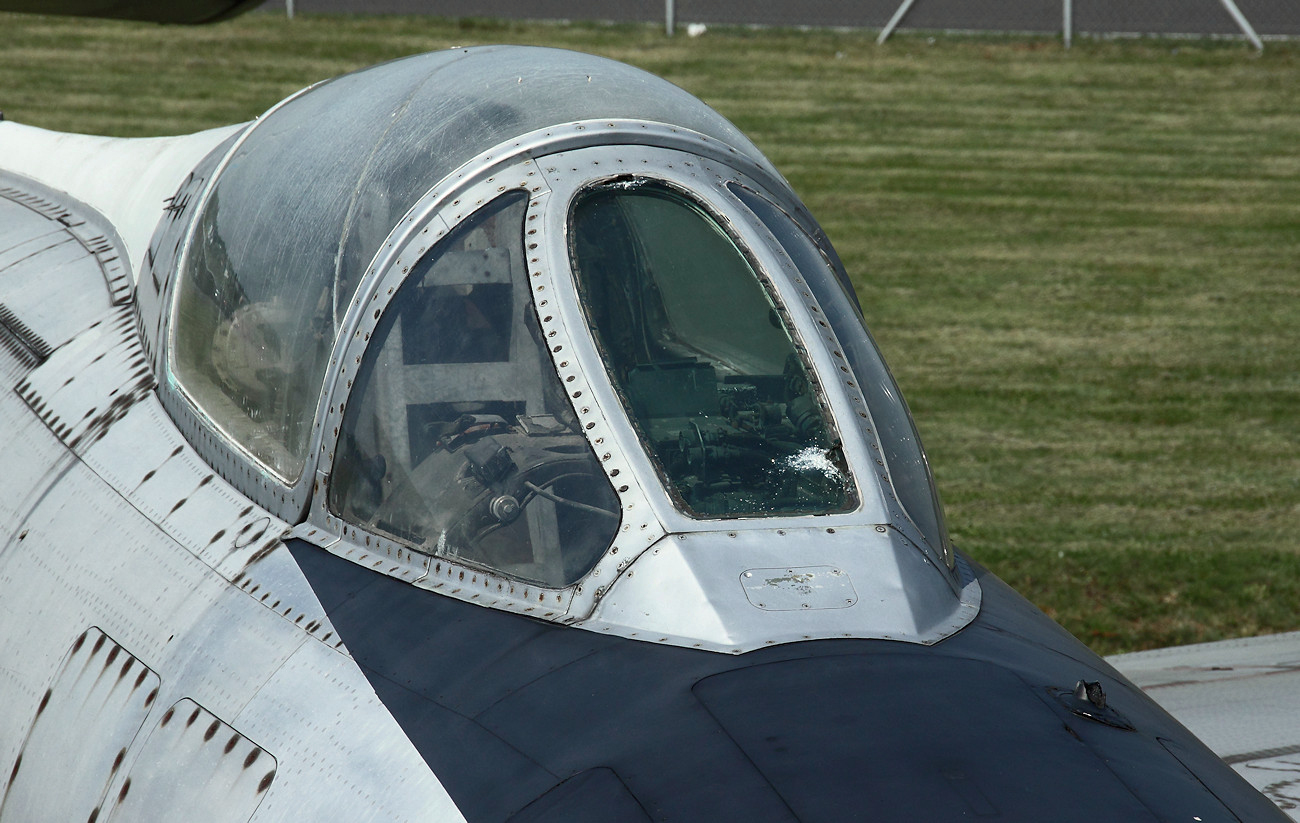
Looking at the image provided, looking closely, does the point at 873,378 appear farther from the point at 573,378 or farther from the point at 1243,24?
the point at 1243,24

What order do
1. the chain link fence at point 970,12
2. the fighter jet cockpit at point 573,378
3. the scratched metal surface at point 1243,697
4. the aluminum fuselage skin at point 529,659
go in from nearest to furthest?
the aluminum fuselage skin at point 529,659
the fighter jet cockpit at point 573,378
the scratched metal surface at point 1243,697
the chain link fence at point 970,12

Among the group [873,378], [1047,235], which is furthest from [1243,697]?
[1047,235]

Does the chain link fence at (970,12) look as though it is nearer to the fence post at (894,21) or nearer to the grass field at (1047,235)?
the fence post at (894,21)

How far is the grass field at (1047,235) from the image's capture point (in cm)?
816

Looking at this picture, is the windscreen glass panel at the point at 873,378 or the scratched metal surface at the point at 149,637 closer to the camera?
the scratched metal surface at the point at 149,637

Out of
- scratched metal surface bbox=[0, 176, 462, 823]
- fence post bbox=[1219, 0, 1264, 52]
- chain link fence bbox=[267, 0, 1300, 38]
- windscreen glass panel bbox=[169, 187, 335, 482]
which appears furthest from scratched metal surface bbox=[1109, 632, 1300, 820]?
fence post bbox=[1219, 0, 1264, 52]

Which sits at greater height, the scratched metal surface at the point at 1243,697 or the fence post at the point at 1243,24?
the fence post at the point at 1243,24

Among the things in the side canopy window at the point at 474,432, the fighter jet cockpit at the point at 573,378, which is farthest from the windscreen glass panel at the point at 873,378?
the side canopy window at the point at 474,432

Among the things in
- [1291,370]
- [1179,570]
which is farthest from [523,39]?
[1179,570]

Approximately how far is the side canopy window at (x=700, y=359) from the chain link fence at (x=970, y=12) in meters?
21.5

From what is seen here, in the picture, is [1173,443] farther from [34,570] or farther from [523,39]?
[523,39]

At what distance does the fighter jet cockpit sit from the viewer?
249 cm

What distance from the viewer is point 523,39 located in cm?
2195

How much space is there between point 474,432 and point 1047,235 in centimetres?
1402
